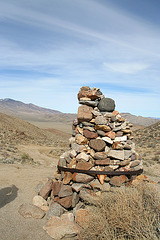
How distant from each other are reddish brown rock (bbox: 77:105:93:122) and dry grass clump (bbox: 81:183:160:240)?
7.91 feet

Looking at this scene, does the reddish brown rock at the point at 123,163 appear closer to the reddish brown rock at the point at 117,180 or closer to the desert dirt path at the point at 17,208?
the reddish brown rock at the point at 117,180

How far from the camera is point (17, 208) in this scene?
18.6 ft

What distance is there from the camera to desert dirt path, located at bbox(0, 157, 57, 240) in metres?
4.52

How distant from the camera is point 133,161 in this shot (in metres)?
5.90

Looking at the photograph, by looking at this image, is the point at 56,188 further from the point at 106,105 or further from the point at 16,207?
the point at 106,105

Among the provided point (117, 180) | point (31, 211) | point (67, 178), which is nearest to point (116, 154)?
point (117, 180)

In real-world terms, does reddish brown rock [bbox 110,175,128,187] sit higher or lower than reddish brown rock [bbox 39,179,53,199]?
higher

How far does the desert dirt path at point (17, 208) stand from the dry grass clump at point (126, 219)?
142cm

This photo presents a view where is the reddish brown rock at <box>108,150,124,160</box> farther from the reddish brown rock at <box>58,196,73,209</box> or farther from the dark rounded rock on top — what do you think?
the reddish brown rock at <box>58,196,73,209</box>

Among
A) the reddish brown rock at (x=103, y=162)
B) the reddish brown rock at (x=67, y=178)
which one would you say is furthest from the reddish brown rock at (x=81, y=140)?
the reddish brown rock at (x=67, y=178)

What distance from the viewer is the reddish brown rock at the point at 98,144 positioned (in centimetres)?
562

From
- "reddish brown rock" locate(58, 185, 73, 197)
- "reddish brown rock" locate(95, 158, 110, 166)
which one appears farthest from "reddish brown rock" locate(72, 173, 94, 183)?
"reddish brown rock" locate(95, 158, 110, 166)

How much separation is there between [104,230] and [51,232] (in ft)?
5.21

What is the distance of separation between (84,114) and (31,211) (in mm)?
3070
